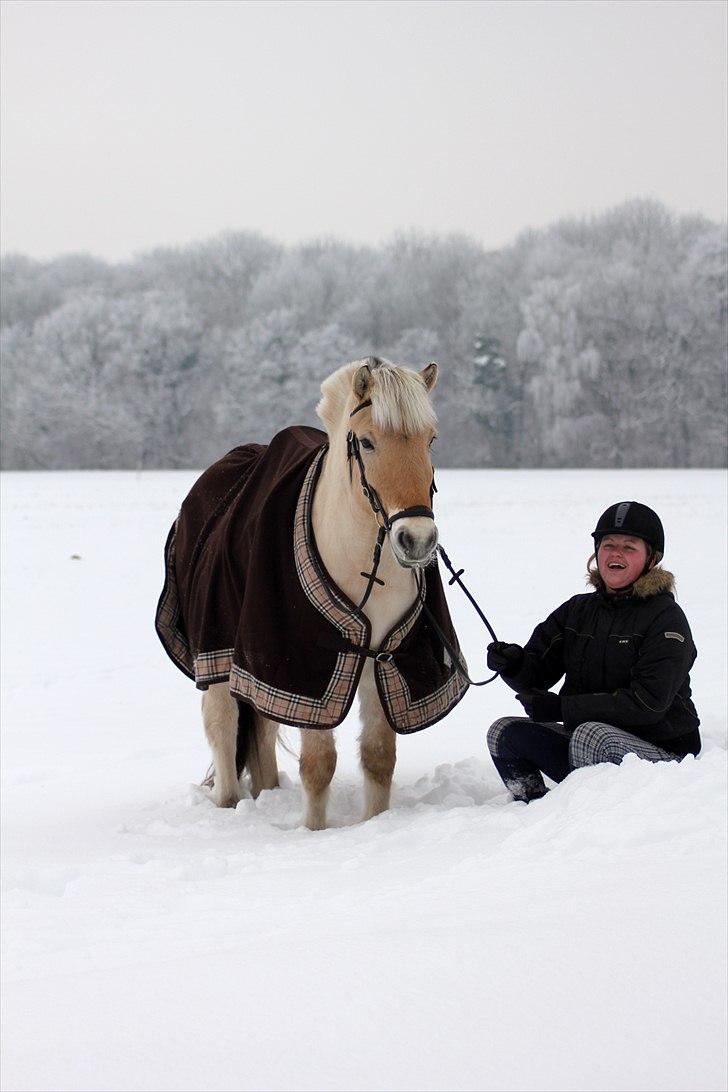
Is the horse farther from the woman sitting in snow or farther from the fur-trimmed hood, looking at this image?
the fur-trimmed hood

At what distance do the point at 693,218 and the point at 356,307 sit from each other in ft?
54.4

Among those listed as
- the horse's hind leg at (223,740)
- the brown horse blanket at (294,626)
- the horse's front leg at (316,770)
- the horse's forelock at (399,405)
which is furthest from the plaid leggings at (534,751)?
the horse's hind leg at (223,740)

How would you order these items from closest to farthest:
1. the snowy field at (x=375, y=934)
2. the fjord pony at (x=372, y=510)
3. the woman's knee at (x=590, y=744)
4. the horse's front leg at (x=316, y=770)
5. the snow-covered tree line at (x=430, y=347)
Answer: the snowy field at (x=375, y=934), the fjord pony at (x=372, y=510), the woman's knee at (x=590, y=744), the horse's front leg at (x=316, y=770), the snow-covered tree line at (x=430, y=347)

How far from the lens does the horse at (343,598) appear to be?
341cm

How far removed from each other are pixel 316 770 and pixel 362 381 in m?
1.48

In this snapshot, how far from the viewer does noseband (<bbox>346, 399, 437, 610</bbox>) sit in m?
3.22

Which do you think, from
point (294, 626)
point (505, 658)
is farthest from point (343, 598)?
point (505, 658)

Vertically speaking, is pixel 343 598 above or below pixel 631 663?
above

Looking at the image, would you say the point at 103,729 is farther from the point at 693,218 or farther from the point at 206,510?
the point at 693,218

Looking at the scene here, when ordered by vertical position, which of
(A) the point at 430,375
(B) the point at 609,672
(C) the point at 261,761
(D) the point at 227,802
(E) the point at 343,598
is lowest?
(D) the point at 227,802

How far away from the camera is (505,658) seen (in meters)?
3.71

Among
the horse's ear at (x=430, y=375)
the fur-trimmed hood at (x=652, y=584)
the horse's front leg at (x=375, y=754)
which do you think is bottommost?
the horse's front leg at (x=375, y=754)

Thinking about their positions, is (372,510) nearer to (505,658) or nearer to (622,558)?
(505,658)

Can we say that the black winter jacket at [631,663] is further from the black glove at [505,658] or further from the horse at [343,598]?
the horse at [343,598]
